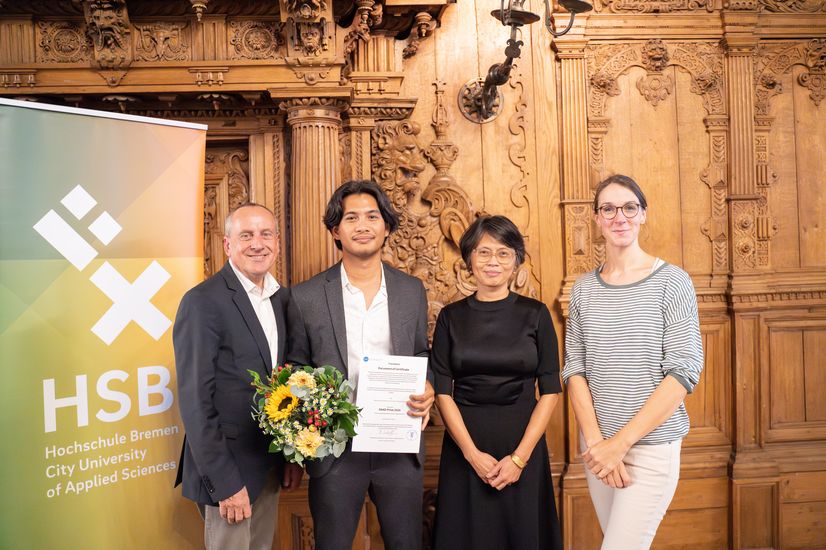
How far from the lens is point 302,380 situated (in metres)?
2.23

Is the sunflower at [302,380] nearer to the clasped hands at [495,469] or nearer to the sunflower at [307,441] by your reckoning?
the sunflower at [307,441]

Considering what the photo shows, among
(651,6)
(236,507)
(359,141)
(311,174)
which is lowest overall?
(236,507)

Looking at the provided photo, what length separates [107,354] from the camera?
8.64ft

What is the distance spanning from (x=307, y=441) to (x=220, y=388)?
1.41 ft

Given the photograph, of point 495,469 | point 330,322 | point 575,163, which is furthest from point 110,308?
point 575,163

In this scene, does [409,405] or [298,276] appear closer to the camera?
[409,405]

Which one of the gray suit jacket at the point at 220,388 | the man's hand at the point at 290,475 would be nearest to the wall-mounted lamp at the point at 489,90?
the gray suit jacket at the point at 220,388

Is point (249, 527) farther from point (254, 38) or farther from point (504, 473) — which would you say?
point (254, 38)

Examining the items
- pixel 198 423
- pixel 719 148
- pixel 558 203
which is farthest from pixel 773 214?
pixel 198 423

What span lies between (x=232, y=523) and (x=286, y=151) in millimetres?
1948

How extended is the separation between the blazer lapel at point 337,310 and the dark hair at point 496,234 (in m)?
0.55

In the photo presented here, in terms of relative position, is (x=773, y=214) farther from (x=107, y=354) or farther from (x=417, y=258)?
(x=107, y=354)

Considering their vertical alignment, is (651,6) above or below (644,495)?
above

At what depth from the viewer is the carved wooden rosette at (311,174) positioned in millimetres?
3273
